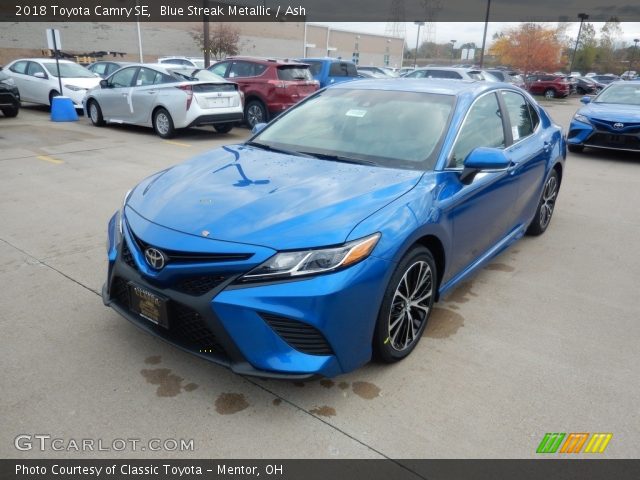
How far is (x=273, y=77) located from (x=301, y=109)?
27.3ft

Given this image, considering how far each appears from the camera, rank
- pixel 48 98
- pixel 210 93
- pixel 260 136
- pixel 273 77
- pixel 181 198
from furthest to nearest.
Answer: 1. pixel 48 98
2. pixel 273 77
3. pixel 210 93
4. pixel 260 136
5. pixel 181 198

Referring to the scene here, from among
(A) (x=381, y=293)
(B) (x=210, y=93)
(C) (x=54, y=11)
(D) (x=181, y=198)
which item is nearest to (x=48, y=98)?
(B) (x=210, y=93)

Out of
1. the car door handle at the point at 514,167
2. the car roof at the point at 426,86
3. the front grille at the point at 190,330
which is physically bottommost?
the front grille at the point at 190,330

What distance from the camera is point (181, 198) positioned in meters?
2.92

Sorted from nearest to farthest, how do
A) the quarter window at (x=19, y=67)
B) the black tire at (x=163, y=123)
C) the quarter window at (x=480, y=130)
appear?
1. the quarter window at (x=480, y=130)
2. the black tire at (x=163, y=123)
3. the quarter window at (x=19, y=67)

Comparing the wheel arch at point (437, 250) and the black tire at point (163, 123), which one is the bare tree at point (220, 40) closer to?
the black tire at point (163, 123)

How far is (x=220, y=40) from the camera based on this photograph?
4159cm

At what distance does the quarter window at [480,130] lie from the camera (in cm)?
344

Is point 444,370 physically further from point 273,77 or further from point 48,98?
point 48,98

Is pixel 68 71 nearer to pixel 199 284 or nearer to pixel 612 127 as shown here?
pixel 612 127

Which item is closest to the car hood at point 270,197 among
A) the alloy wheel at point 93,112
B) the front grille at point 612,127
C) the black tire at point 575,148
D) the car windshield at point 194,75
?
the car windshield at point 194,75

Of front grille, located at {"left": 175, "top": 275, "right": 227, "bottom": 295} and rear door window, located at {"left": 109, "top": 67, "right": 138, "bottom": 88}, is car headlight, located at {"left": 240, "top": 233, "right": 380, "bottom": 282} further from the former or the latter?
rear door window, located at {"left": 109, "top": 67, "right": 138, "bottom": 88}

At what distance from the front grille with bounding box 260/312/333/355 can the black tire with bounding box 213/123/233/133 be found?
32.6 ft

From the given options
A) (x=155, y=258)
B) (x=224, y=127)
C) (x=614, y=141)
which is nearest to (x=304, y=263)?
(x=155, y=258)
